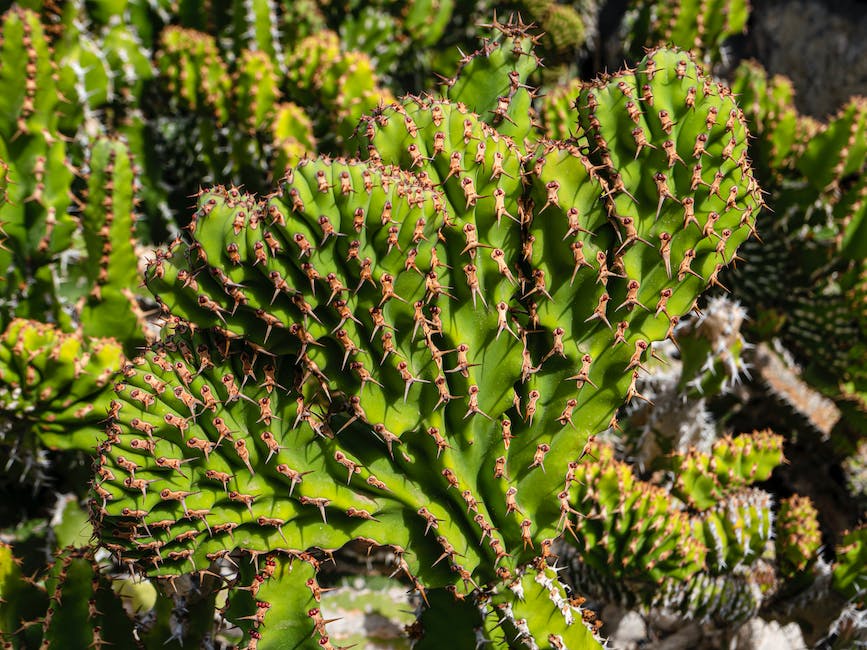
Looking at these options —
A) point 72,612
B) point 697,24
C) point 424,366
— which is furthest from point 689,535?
point 697,24

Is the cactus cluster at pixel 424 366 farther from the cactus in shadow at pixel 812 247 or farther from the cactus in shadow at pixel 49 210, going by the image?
the cactus in shadow at pixel 812 247

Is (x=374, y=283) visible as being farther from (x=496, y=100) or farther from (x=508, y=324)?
(x=496, y=100)

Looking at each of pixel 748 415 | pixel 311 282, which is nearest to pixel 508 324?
pixel 311 282

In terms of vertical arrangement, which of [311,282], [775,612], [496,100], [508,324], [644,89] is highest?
[496,100]

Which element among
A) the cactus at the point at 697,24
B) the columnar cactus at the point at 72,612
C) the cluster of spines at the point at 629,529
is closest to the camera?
the columnar cactus at the point at 72,612

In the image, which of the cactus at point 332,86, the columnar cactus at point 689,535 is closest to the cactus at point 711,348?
the columnar cactus at point 689,535

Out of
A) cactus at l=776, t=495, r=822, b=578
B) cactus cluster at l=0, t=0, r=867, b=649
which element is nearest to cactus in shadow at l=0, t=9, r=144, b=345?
cactus cluster at l=0, t=0, r=867, b=649

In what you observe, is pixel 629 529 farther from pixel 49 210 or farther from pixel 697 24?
pixel 697 24

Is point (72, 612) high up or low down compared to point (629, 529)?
up

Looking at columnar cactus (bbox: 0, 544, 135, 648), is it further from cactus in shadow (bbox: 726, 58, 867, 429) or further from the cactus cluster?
cactus in shadow (bbox: 726, 58, 867, 429)
